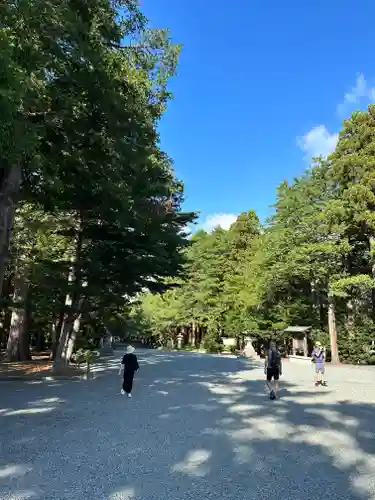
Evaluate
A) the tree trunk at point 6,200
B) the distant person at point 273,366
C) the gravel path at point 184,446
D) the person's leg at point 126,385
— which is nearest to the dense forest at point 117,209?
the tree trunk at point 6,200

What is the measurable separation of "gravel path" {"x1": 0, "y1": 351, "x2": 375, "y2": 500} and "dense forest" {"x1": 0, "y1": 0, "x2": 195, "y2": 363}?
12.0 feet

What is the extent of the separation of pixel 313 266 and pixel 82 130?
21.7m

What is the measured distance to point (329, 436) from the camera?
6.89 meters

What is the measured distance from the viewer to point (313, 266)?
27.3 metres

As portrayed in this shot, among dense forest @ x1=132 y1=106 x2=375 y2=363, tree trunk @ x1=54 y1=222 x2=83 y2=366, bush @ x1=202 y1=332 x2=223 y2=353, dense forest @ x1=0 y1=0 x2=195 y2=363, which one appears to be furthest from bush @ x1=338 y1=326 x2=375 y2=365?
tree trunk @ x1=54 y1=222 x2=83 y2=366

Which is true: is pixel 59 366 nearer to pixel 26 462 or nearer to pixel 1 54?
pixel 26 462

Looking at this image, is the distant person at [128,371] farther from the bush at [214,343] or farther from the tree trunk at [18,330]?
the bush at [214,343]

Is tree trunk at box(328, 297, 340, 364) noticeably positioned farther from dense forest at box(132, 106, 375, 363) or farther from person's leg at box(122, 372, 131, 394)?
person's leg at box(122, 372, 131, 394)

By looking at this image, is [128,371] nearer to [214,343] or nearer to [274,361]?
[274,361]

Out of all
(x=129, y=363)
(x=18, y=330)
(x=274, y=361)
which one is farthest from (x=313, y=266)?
(x=129, y=363)

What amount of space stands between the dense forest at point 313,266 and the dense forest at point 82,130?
248 inches

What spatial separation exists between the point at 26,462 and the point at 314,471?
3.67m

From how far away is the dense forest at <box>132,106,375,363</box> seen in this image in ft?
85.6

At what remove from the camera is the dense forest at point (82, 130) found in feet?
21.5
